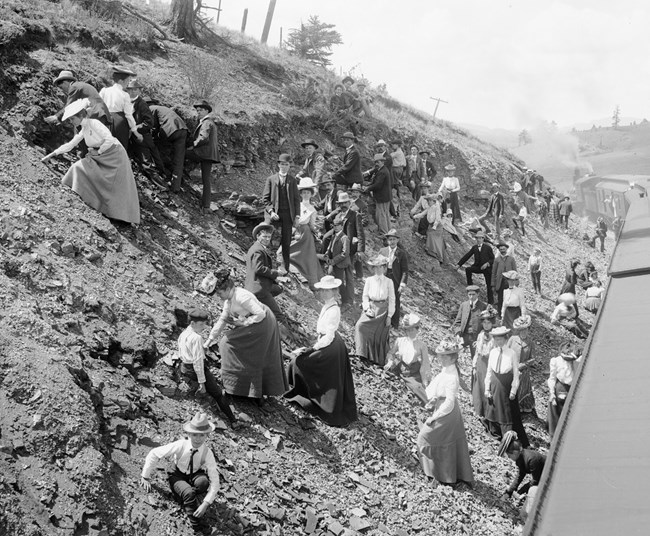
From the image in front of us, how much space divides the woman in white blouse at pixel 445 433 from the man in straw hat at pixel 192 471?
3004 millimetres

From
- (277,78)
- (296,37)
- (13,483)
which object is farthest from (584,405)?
(296,37)

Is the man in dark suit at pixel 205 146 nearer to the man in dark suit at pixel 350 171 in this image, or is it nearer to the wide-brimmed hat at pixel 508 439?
the man in dark suit at pixel 350 171

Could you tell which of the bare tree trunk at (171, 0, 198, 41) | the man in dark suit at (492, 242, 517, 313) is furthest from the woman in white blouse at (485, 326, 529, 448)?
the bare tree trunk at (171, 0, 198, 41)

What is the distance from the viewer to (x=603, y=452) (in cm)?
196

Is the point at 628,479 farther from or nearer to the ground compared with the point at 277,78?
nearer to the ground

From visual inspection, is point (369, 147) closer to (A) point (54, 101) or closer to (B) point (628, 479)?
(A) point (54, 101)

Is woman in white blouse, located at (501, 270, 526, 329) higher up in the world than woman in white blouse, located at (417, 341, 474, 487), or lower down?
higher up

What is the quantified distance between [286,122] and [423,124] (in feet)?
36.9

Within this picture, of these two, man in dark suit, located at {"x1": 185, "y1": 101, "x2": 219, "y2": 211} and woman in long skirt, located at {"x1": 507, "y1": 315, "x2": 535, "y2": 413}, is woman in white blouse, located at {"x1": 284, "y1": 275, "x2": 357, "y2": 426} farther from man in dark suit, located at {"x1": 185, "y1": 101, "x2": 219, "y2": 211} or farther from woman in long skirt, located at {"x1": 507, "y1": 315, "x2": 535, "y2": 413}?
man in dark suit, located at {"x1": 185, "y1": 101, "x2": 219, "y2": 211}

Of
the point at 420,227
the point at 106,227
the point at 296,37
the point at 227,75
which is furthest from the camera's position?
the point at 296,37

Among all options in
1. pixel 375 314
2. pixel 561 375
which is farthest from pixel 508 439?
pixel 375 314

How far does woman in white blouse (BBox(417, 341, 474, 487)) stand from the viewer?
23.1 feet

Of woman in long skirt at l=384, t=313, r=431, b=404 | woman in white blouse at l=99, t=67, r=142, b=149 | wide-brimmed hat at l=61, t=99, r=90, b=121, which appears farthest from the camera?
woman in white blouse at l=99, t=67, r=142, b=149

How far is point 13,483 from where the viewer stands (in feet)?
14.3
